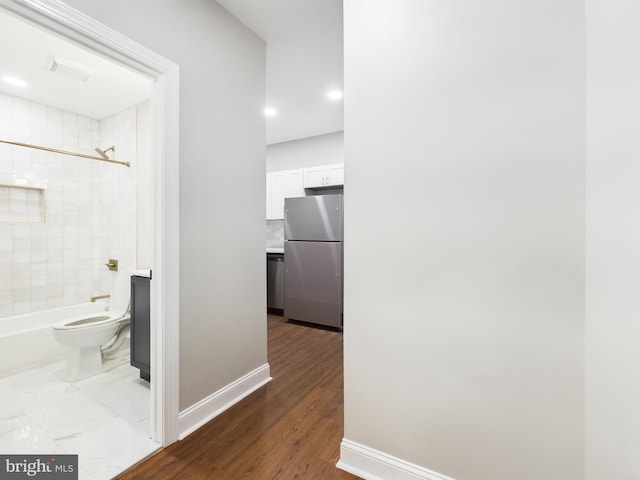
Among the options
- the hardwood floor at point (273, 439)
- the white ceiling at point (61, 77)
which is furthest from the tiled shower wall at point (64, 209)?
the hardwood floor at point (273, 439)

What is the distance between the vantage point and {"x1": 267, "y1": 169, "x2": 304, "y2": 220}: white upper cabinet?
434 cm

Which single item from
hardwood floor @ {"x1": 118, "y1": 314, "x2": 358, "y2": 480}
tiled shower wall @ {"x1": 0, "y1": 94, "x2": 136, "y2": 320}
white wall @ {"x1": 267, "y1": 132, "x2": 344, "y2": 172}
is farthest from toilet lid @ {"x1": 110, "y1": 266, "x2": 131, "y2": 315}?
white wall @ {"x1": 267, "y1": 132, "x2": 344, "y2": 172}

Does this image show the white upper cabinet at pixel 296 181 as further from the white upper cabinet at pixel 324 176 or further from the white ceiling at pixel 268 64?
the white ceiling at pixel 268 64

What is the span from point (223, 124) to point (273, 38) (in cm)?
92

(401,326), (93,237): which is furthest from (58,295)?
(401,326)

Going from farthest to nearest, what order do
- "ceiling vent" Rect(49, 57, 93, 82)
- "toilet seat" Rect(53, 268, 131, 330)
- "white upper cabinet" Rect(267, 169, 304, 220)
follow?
1. "white upper cabinet" Rect(267, 169, 304, 220)
2. "toilet seat" Rect(53, 268, 131, 330)
3. "ceiling vent" Rect(49, 57, 93, 82)

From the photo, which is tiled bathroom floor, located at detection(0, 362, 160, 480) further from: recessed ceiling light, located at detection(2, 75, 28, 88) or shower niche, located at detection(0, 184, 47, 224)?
recessed ceiling light, located at detection(2, 75, 28, 88)

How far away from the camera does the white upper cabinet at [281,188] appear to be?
434 centimetres

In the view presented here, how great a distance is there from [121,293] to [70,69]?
1.97 metres

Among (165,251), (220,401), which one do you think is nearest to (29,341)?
(220,401)

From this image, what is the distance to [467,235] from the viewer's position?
1.16m

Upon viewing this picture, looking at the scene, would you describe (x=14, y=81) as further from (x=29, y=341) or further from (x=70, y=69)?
(x=29, y=341)

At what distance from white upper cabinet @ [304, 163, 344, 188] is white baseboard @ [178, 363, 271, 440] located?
2607mm

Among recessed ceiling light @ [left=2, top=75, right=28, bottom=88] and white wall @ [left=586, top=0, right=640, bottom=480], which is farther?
recessed ceiling light @ [left=2, top=75, right=28, bottom=88]
